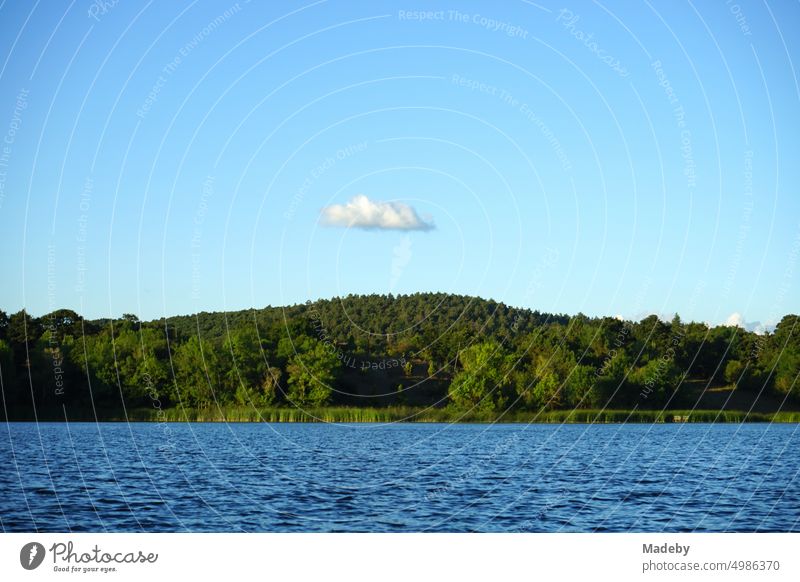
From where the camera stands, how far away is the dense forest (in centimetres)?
12656

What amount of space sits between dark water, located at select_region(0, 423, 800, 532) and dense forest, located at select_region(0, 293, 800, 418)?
1832 inches

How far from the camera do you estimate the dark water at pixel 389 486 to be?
35844 mm

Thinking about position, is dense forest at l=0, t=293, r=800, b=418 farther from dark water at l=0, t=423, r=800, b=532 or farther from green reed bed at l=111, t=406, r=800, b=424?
dark water at l=0, t=423, r=800, b=532

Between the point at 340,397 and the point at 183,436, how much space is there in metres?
52.3

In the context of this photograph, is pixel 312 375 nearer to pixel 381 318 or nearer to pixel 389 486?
pixel 381 318

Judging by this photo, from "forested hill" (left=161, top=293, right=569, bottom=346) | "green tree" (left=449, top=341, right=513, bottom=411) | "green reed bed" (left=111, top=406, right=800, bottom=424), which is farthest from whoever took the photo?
"forested hill" (left=161, top=293, right=569, bottom=346)

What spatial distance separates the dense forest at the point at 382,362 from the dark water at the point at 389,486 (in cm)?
4655

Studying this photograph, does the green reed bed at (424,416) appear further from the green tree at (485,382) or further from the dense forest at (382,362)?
the dense forest at (382,362)

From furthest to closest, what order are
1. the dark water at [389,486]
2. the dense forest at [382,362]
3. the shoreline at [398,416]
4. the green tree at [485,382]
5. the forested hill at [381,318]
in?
the forested hill at [381,318] < the green tree at [485,382] < the dense forest at [382,362] < the shoreline at [398,416] < the dark water at [389,486]

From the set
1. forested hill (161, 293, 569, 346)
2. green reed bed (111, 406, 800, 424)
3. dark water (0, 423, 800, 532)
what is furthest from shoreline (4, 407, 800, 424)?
dark water (0, 423, 800, 532)

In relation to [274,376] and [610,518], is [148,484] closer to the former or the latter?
[610,518]

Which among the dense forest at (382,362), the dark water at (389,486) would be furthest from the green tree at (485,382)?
the dark water at (389,486)

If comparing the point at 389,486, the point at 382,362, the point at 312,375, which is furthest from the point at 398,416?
the point at 389,486
